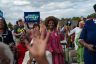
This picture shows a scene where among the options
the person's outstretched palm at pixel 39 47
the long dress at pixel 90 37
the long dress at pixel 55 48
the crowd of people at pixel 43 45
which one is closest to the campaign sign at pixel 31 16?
the crowd of people at pixel 43 45

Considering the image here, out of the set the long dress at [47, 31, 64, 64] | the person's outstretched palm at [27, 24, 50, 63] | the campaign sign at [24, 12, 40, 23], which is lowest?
the campaign sign at [24, 12, 40, 23]

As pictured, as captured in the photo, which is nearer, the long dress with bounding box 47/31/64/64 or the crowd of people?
the crowd of people

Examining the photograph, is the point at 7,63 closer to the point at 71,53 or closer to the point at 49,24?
the point at 49,24

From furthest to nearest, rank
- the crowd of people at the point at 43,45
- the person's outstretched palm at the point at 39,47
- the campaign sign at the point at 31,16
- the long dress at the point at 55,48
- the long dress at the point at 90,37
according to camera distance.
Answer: the campaign sign at the point at 31,16, the long dress at the point at 55,48, the long dress at the point at 90,37, the crowd of people at the point at 43,45, the person's outstretched palm at the point at 39,47

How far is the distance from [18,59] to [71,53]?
4.95 m

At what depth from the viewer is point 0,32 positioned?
338 inches

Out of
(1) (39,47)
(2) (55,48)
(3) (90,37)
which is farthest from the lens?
(2) (55,48)

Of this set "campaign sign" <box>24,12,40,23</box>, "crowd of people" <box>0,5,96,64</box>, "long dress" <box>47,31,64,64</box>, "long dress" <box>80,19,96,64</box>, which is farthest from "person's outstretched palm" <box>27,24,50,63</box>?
"campaign sign" <box>24,12,40,23</box>

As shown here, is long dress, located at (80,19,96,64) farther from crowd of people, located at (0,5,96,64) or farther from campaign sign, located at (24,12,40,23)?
campaign sign, located at (24,12,40,23)

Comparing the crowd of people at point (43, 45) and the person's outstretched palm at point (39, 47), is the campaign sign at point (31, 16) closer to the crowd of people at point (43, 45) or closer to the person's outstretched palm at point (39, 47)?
the crowd of people at point (43, 45)

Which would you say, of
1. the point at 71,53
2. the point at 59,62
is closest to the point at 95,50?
the point at 59,62

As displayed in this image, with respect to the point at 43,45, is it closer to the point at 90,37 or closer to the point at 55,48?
the point at 90,37

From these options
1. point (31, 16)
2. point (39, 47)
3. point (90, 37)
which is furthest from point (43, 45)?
point (31, 16)

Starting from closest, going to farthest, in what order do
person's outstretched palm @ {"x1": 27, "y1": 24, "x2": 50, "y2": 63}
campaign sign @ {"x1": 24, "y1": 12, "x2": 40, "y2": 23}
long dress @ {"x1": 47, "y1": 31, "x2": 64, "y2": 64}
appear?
1. person's outstretched palm @ {"x1": 27, "y1": 24, "x2": 50, "y2": 63}
2. long dress @ {"x1": 47, "y1": 31, "x2": 64, "y2": 64}
3. campaign sign @ {"x1": 24, "y1": 12, "x2": 40, "y2": 23}
